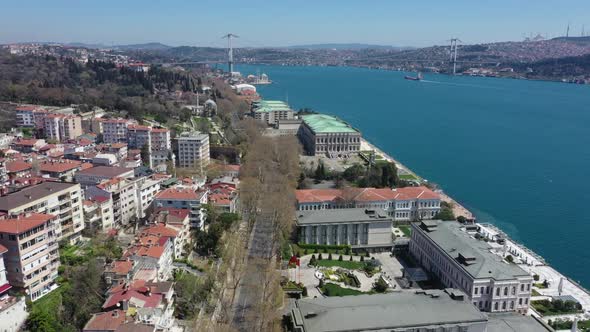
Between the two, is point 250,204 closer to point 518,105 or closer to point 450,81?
point 518,105

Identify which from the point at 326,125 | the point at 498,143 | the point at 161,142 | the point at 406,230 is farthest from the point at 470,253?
the point at 498,143

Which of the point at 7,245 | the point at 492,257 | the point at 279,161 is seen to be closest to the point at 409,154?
the point at 279,161

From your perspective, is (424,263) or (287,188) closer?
(424,263)

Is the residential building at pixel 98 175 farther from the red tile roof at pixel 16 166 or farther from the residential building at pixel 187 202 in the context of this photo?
the residential building at pixel 187 202

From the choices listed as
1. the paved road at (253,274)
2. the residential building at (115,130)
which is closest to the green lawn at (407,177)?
the paved road at (253,274)

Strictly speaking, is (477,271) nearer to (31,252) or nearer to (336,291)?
(336,291)

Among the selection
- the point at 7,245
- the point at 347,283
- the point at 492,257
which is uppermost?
the point at 7,245
